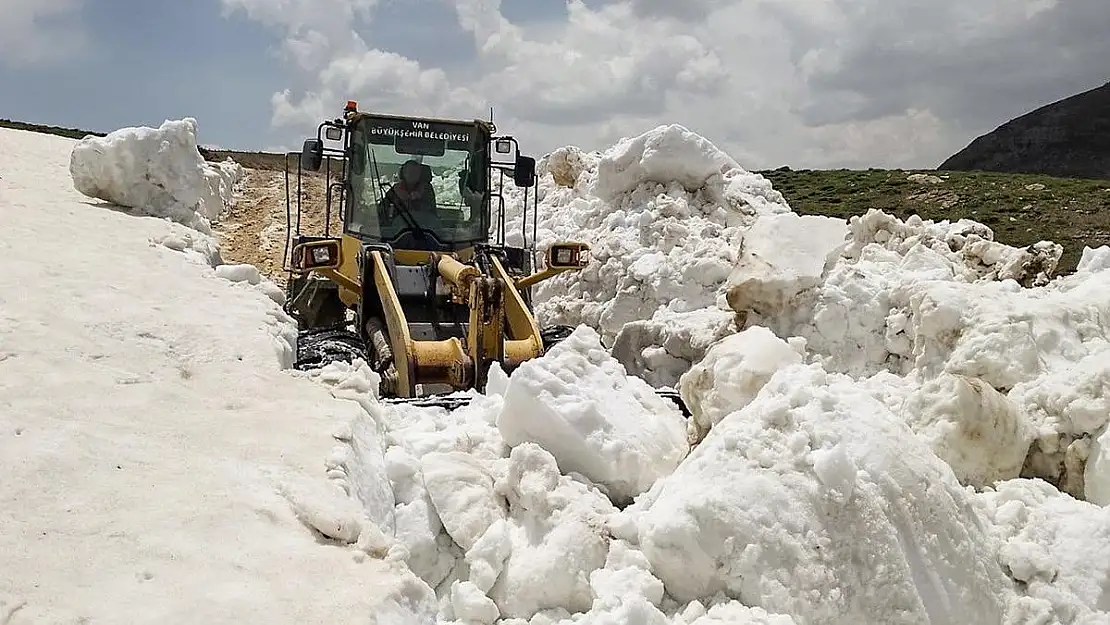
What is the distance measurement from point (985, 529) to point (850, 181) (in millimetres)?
23573

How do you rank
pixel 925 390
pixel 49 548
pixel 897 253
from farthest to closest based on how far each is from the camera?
pixel 897 253, pixel 925 390, pixel 49 548

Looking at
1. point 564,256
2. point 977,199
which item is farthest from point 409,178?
point 977,199

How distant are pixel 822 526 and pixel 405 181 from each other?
17.0 feet

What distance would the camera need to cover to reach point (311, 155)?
6742mm

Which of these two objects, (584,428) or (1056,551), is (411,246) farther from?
(1056,551)

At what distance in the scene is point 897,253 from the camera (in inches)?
271

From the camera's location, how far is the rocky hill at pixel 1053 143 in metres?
35.1

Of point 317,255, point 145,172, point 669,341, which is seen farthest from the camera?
point 145,172

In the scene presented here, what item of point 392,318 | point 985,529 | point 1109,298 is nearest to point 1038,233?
point 1109,298

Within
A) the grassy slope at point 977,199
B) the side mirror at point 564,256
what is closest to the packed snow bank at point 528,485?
the side mirror at point 564,256

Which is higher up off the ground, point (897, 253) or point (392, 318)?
point (897, 253)

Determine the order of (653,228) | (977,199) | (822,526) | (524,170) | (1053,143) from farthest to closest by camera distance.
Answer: (1053,143), (977,199), (653,228), (524,170), (822,526)

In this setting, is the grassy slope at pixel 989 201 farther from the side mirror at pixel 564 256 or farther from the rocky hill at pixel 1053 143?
the rocky hill at pixel 1053 143

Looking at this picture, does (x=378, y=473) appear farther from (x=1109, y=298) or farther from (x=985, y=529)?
(x=1109, y=298)
